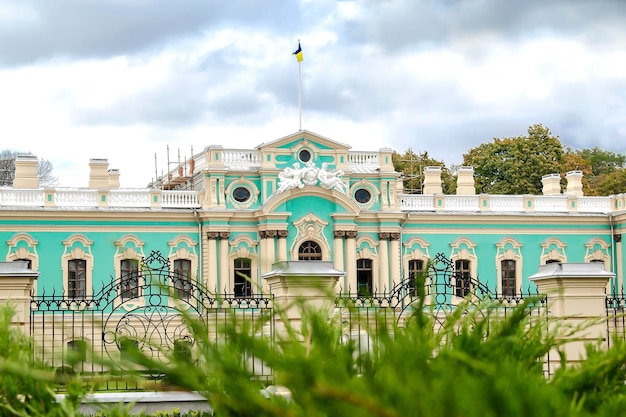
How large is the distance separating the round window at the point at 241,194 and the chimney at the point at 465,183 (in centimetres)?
704

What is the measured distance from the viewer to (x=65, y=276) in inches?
1083

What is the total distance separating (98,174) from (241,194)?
435 centimetres

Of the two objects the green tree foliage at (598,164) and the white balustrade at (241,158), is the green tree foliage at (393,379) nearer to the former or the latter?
the white balustrade at (241,158)

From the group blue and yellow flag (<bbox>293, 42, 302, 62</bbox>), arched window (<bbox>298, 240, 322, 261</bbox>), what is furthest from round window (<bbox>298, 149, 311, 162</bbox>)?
blue and yellow flag (<bbox>293, 42, 302, 62</bbox>)

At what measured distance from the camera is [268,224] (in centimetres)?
2827

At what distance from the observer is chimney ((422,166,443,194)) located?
104 feet

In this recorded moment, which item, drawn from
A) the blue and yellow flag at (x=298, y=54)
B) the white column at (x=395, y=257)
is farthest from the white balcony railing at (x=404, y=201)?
the blue and yellow flag at (x=298, y=54)

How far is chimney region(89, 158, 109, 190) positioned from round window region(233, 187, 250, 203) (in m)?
3.78

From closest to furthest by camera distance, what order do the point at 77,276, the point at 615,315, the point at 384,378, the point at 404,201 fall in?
the point at 384,378 < the point at 615,315 < the point at 77,276 < the point at 404,201

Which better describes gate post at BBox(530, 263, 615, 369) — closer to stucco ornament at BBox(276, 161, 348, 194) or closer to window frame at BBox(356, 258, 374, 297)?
stucco ornament at BBox(276, 161, 348, 194)

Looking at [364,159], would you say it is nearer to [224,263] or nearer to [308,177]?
[308,177]

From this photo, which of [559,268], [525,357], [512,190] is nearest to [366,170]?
[512,190]

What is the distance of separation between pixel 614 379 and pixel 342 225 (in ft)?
79.5

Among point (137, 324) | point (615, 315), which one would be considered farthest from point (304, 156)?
point (615, 315)
